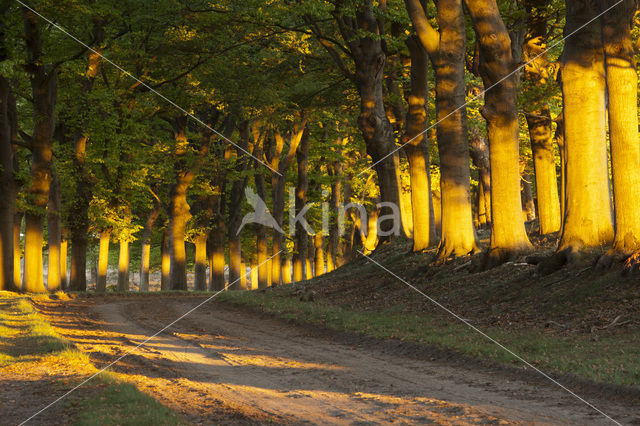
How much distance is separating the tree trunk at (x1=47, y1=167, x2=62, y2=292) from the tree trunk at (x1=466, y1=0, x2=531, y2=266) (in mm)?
20433

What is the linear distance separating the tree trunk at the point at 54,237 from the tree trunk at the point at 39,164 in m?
2.60

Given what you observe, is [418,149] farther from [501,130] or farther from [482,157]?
[482,157]

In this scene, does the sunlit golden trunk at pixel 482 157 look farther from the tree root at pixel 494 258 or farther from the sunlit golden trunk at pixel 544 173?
the tree root at pixel 494 258

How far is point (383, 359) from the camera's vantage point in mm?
11328

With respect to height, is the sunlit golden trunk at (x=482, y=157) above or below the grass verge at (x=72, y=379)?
above

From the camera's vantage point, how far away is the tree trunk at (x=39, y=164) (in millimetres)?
26719

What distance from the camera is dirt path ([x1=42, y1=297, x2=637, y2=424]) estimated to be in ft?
23.2

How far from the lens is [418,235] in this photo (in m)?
23.9

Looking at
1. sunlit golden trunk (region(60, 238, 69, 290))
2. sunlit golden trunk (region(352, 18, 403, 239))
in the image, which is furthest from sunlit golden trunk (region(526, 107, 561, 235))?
sunlit golden trunk (region(60, 238, 69, 290))

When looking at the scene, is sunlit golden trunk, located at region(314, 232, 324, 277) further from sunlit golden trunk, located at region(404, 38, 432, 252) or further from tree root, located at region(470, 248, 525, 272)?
tree root, located at region(470, 248, 525, 272)

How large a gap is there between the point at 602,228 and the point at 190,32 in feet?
58.6

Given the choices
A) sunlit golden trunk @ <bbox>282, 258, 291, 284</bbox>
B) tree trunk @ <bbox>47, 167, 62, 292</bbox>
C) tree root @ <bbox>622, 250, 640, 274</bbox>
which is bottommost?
sunlit golden trunk @ <bbox>282, 258, 291, 284</bbox>

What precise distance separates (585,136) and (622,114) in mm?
1097

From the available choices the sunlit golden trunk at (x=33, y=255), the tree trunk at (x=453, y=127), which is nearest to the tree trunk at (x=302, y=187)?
the sunlit golden trunk at (x=33, y=255)
